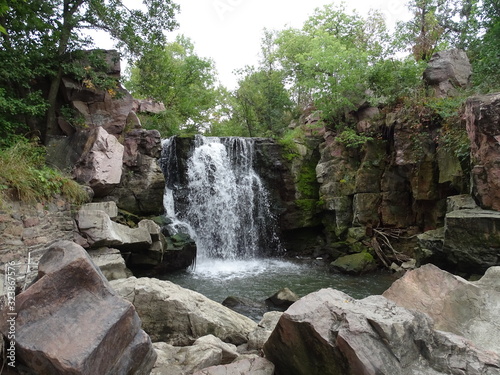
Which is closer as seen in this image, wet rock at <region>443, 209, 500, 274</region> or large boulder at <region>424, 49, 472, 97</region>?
wet rock at <region>443, 209, 500, 274</region>

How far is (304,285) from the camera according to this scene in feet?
30.5

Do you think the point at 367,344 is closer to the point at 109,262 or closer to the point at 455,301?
the point at 455,301

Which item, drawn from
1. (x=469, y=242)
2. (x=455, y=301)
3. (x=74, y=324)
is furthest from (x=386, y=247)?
(x=74, y=324)

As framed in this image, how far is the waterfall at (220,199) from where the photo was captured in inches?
484

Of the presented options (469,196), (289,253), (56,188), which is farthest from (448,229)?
Result: (56,188)

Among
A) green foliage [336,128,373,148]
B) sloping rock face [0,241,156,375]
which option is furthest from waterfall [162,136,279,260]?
sloping rock face [0,241,156,375]

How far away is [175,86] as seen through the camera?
17.7 metres

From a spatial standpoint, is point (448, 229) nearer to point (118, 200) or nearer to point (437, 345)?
point (437, 345)

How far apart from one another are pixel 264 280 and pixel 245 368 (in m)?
6.58

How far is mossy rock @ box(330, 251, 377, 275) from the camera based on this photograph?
34.2 ft

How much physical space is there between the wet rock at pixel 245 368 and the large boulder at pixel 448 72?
1153 cm

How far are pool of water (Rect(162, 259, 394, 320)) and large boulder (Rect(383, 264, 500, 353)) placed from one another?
4.25 meters

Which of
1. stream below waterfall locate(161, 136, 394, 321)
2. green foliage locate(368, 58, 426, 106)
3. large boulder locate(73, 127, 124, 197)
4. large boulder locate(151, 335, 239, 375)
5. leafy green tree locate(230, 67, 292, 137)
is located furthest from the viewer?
leafy green tree locate(230, 67, 292, 137)

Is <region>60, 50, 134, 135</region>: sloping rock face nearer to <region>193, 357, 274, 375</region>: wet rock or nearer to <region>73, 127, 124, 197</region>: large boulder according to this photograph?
<region>73, 127, 124, 197</region>: large boulder
